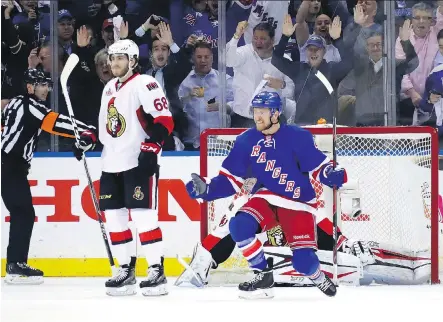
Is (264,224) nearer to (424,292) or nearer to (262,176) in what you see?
(262,176)

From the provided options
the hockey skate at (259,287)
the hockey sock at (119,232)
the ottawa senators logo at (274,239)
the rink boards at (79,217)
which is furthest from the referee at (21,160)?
the hockey skate at (259,287)

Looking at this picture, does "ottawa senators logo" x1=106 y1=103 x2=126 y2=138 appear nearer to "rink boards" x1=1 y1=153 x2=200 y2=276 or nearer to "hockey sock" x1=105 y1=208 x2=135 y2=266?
"hockey sock" x1=105 y1=208 x2=135 y2=266

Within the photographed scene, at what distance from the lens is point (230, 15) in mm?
6672

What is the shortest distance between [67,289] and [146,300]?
29.3 inches

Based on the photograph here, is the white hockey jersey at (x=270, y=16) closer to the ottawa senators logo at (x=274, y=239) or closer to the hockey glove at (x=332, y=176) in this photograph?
the ottawa senators logo at (x=274, y=239)

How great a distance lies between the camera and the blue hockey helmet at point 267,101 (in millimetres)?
4766

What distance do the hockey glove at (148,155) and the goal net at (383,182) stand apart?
720 millimetres

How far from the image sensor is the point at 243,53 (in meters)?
6.70

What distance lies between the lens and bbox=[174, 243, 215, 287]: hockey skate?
206 inches

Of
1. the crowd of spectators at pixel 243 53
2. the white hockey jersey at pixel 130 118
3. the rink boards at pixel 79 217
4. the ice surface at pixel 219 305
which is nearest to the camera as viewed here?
the ice surface at pixel 219 305

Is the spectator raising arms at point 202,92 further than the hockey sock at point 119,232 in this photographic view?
Yes

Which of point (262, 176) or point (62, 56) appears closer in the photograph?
point (262, 176)

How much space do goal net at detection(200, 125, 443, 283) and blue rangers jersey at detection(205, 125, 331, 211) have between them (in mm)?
700

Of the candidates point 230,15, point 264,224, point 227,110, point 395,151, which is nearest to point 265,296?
point 264,224
